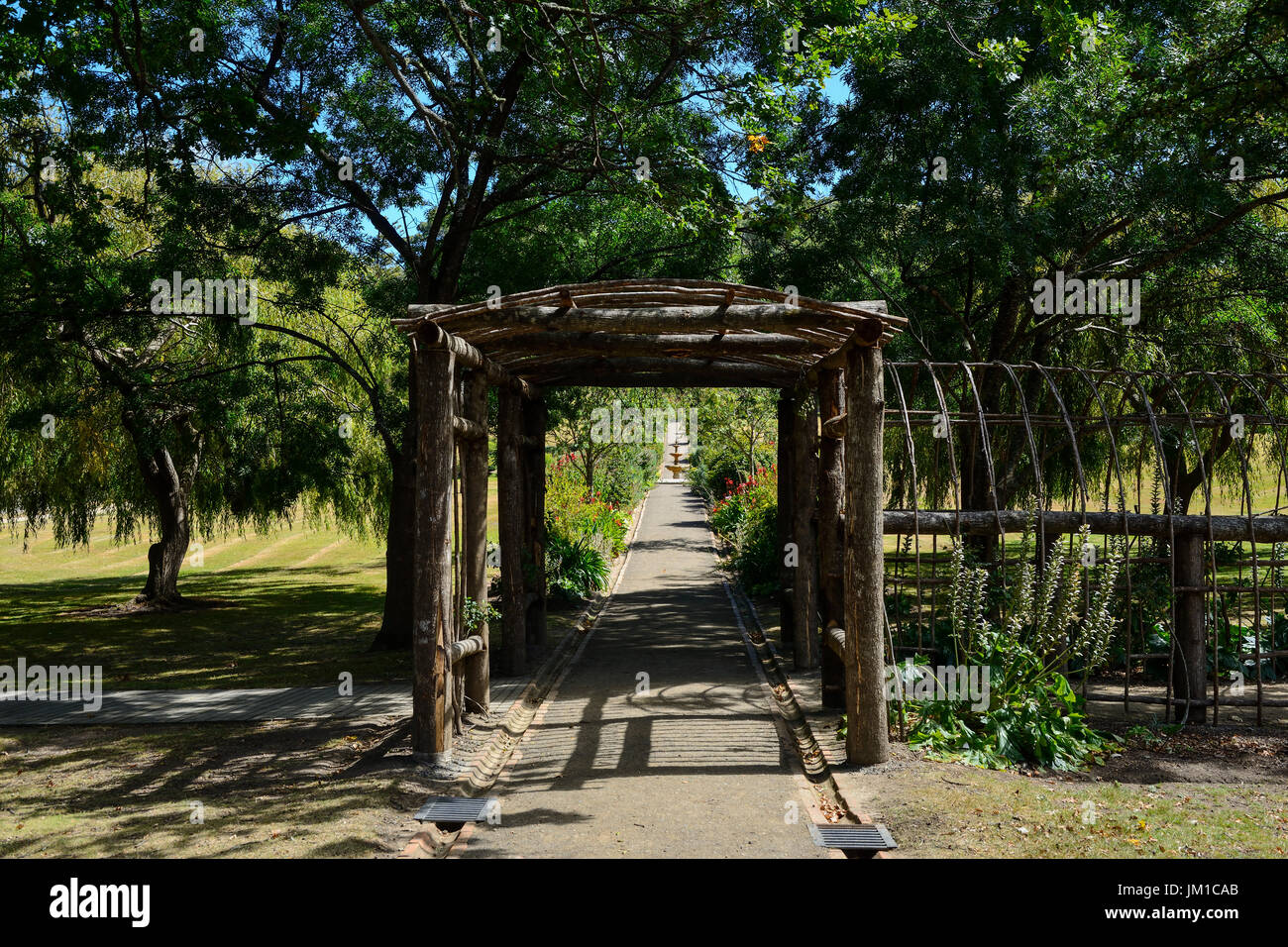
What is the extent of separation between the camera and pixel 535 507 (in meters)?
12.4

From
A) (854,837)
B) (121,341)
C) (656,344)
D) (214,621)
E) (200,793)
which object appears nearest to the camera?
(854,837)

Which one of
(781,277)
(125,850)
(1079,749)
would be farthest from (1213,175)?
(125,850)

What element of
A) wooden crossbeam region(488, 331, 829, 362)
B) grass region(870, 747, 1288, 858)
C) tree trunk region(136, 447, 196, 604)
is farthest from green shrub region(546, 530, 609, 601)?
grass region(870, 747, 1288, 858)

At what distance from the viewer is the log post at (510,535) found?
10.9 meters

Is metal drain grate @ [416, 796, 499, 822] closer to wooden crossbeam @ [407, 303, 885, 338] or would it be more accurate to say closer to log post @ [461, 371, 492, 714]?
log post @ [461, 371, 492, 714]

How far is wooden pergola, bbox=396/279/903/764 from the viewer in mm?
7379

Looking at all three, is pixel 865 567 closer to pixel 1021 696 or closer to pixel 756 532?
pixel 1021 696

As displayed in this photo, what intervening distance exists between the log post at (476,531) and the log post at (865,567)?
3.29m

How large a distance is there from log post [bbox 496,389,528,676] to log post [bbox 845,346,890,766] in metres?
4.47

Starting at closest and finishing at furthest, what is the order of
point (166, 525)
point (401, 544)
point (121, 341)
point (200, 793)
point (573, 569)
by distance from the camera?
1. point (200, 793)
2. point (401, 544)
3. point (121, 341)
4. point (573, 569)
5. point (166, 525)

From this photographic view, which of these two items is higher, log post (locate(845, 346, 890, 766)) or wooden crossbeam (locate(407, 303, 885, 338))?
wooden crossbeam (locate(407, 303, 885, 338))

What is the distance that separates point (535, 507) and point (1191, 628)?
7.35m

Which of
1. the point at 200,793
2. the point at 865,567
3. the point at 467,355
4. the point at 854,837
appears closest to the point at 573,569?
the point at 467,355
